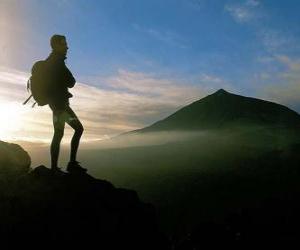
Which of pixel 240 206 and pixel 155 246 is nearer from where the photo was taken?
pixel 155 246

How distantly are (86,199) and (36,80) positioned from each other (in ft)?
12.9

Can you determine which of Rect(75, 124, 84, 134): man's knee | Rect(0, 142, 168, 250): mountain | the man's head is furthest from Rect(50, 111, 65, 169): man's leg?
the man's head

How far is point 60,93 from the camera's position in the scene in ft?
52.9

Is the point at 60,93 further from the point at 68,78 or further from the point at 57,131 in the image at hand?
the point at 57,131

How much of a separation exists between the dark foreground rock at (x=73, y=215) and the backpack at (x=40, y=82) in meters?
2.54

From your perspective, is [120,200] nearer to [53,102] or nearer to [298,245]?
[53,102]

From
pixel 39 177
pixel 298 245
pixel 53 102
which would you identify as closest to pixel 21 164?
pixel 39 177

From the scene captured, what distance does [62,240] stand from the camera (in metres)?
14.9

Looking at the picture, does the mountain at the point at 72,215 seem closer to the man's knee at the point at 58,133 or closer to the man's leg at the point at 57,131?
the man's leg at the point at 57,131

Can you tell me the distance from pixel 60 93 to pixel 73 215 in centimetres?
368

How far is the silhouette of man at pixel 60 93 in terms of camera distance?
16000 millimetres

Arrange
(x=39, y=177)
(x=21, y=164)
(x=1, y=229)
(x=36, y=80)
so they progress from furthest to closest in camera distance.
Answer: (x=21, y=164) < (x=39, y=177) < (x=36, y=80) < (x=1, y=229)

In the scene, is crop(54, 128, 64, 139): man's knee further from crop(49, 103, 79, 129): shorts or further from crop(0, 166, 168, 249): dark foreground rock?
crop(0, 166, 168, 249): dark foreground rock

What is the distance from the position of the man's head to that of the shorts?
5.39 ft
